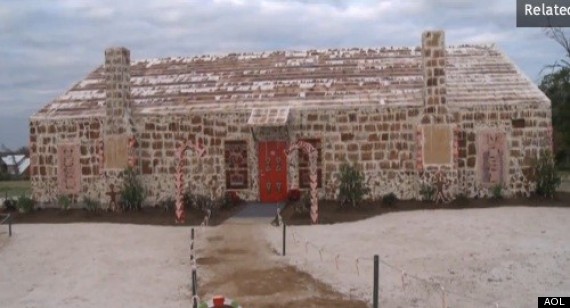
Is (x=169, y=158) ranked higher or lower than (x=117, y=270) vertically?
higher

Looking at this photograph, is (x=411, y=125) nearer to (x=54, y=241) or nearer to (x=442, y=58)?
(x=442, y=58)

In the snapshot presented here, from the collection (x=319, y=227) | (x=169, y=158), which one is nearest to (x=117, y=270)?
(x=319, y=227)

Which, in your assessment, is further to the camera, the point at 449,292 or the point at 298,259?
the point at 298,259

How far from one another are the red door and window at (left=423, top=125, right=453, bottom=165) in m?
3.98

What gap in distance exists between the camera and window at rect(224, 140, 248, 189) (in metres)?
18.3

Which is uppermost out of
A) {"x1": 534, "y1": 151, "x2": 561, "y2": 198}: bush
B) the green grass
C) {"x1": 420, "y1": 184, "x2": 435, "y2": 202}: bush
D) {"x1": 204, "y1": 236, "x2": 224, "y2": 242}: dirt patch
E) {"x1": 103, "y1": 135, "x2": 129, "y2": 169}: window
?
{"x1": 103, "y1": 135, "x2": 129, "y2": 169}: window

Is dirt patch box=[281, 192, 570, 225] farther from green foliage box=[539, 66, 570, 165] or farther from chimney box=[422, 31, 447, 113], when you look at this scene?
green foliage box=[539, 66, 570, 165]

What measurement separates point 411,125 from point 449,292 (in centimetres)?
911

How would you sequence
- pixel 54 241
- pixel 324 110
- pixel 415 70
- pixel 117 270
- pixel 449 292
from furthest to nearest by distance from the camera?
pixel 415 70
pixel 324 110
pixel 54 241
pixel 117 270
pixel 449 292

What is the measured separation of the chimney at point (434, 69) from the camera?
17.1 metres

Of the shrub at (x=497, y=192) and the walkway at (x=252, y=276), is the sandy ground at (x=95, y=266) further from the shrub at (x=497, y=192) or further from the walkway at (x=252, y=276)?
the shrub at (x=497, y=192)

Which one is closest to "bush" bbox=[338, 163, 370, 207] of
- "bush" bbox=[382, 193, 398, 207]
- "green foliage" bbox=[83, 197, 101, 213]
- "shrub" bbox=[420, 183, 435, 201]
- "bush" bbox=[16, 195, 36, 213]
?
"bush" bbox=[382, 193, 398, 207]

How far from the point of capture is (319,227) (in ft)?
47.5

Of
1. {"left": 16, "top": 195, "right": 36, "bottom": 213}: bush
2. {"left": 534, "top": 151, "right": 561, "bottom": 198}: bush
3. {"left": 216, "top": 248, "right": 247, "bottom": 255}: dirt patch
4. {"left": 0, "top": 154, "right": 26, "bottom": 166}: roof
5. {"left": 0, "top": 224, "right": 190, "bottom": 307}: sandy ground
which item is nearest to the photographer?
{"left": 0, "top": 224, "right": 190, "bottom": 307}: sandy ground
